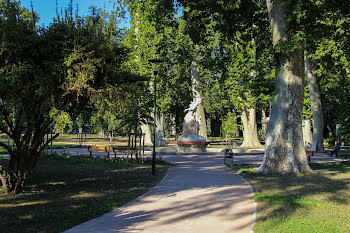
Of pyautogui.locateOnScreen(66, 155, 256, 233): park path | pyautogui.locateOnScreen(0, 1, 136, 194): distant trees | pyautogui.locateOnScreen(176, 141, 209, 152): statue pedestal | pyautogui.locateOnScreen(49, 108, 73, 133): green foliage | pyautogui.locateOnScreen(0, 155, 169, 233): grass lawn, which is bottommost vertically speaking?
pyautogui.locateOnScreen(66, 155, 256, 233): park path

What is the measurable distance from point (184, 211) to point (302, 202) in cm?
298

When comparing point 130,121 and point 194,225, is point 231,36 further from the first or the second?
point 194,225

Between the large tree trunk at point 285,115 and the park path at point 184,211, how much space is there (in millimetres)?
3884

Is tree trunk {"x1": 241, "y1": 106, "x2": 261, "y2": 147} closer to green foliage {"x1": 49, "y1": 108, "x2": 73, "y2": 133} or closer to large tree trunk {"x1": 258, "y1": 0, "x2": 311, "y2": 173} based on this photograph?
large tree trunk {"x1": 258, "y1": 0, "x2": 311, "y2": 173}

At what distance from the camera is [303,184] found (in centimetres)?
1202

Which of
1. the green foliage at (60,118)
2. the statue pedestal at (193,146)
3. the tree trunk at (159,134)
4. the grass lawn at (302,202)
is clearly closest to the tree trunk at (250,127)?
the tree trunk at (159,134)

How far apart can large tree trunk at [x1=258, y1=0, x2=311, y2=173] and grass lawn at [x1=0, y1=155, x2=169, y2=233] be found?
4.88 metres

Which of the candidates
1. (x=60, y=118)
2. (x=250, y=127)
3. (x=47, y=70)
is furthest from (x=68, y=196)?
(x=250, y=127)

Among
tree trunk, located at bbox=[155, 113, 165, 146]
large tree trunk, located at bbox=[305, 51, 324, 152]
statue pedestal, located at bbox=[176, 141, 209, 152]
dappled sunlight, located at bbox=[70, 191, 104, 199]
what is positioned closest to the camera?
dappled sunlight, located at bbox=[70, 191, 104, 199]

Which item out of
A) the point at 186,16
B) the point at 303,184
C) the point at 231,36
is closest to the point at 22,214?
the point at 303,184

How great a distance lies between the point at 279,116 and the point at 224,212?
847cm

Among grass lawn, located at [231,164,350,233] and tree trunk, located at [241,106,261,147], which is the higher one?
tree trunk, located at [241,106,261,147]

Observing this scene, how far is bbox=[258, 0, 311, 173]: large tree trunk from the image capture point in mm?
15102

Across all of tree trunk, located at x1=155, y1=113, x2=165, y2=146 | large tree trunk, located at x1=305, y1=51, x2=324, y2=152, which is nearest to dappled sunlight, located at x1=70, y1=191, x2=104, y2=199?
large tree trunk, located at x1=305, y1=51, x2=324, y2=152
